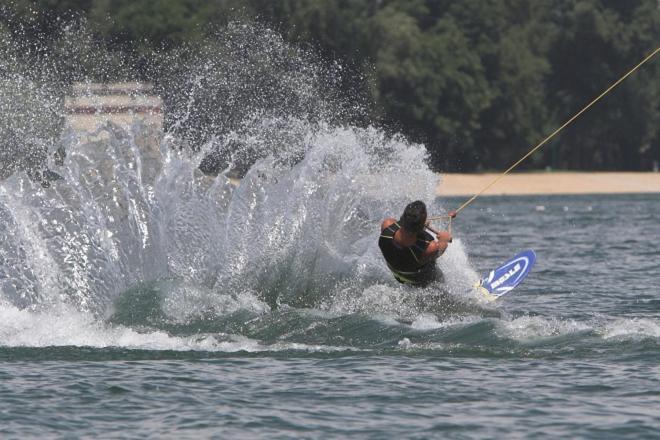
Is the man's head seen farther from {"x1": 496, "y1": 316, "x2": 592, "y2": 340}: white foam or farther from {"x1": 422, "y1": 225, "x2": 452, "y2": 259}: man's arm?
{"x1": 496, "y1": 316, "x2": 592, "y2": 340}: white foam

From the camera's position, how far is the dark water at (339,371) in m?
10.4

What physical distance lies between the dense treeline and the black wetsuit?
45321 mm

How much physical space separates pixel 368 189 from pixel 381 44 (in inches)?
2247

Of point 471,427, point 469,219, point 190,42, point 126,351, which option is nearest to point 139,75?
point 190,42

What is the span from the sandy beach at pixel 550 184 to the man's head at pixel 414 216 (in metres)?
51.7

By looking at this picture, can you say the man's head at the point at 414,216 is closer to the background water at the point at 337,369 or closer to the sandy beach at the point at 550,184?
the background water at the point at 337,369

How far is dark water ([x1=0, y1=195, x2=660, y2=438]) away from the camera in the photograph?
34.1 ft

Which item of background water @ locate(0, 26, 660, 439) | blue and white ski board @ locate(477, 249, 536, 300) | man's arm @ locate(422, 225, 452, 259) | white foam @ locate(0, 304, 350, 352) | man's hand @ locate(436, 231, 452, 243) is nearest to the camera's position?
background water @ locate(0, 26, 660, 439)

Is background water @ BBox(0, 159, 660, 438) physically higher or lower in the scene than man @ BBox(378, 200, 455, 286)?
lower

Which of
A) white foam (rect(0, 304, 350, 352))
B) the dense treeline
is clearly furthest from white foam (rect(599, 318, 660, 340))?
the dense treeline

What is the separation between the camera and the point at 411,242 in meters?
14.3

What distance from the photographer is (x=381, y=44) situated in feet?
240

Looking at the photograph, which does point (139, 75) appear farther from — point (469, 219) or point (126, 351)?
point (126, 351)

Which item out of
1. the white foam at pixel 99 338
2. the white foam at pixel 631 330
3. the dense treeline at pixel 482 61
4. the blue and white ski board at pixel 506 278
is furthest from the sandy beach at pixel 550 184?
the white foam at pixel 99 338
